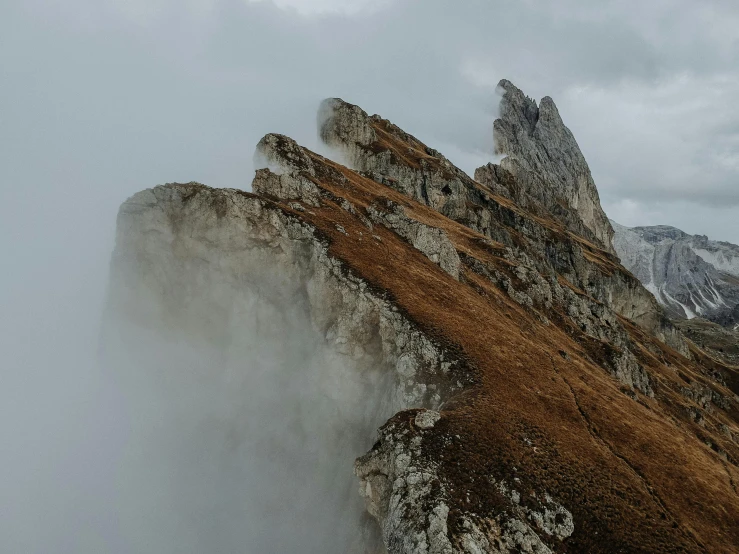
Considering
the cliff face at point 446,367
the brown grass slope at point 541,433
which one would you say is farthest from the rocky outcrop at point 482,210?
the brown grass slope at point 541,433

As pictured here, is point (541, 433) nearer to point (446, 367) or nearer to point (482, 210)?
point (446, 367)

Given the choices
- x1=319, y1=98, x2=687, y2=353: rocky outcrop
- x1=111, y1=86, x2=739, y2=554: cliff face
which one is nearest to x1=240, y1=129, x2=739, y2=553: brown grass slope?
x1=111, y1=86, x2=739, y2=554: cliff face

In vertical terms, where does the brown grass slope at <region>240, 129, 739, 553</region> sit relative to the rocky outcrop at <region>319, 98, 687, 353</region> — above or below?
below

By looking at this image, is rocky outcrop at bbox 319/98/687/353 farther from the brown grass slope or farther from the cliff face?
the brown grass slope

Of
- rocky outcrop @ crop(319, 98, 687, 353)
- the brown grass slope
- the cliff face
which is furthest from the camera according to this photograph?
rocky outcrop @ crop(319, 98, 687, 353)

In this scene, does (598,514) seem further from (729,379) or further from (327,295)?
(729,379)

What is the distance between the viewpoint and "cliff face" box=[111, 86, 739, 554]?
23750mm

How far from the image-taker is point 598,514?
2438cm

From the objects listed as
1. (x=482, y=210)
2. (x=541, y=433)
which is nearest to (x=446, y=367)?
(x=541, y=433)

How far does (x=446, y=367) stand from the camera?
111ft

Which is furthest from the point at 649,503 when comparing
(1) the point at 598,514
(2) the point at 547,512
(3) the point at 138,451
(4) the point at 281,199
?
(3) the point at 138,451

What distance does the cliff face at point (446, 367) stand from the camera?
23750mm

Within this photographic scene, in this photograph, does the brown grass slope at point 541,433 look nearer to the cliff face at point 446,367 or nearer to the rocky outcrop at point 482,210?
the cliff face at point 446,367

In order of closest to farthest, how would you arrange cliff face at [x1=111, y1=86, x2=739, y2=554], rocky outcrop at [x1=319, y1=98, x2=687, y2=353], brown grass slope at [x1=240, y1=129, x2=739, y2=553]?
cliff face at [x1=111, y1=86, x2=739, y2=554] → brown grass slope at [x1=240, y1=129, x2=739, y2=553] → rocky outcrop at [x1=319, y1=98, x2=687, y2=353]
